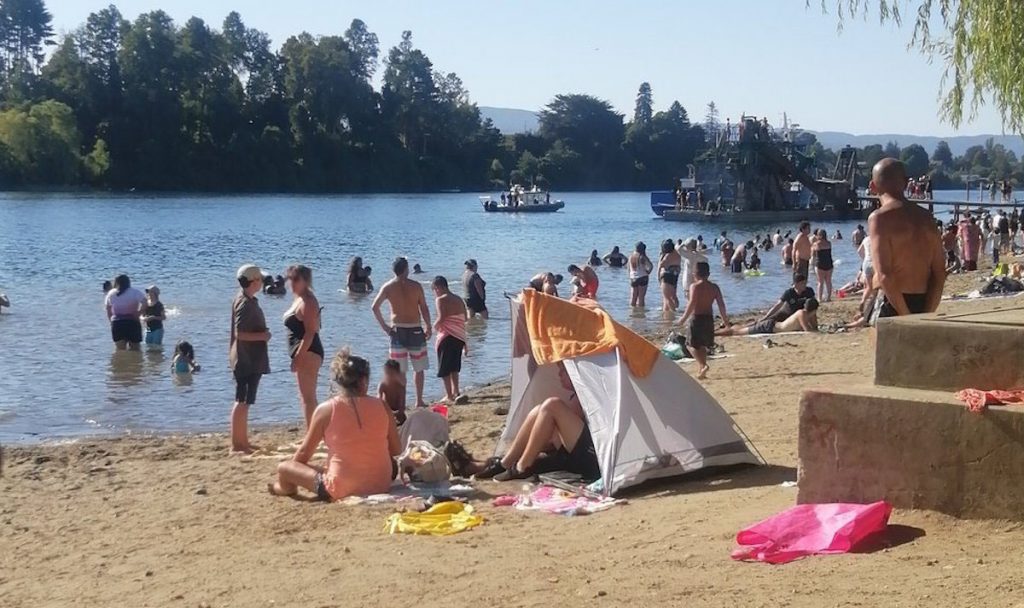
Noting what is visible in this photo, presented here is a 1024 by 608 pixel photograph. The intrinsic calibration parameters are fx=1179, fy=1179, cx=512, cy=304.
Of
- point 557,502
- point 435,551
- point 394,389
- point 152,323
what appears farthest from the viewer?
point 152,323

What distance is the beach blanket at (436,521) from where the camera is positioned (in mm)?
6734

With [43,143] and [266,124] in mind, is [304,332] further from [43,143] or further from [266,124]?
[266,124]

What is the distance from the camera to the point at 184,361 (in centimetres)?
1503

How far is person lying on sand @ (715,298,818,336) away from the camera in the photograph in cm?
1641

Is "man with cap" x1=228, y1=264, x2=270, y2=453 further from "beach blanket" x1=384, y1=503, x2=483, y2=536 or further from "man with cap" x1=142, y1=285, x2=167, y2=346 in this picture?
"man with cap" x1=142, y1=285, x2=167, y2=346

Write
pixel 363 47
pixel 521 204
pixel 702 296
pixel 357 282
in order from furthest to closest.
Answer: pixel 363 47, pixel 521 204, pixel 357 282, pixel 702 296

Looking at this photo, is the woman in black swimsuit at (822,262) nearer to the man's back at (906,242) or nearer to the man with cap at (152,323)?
the man with cap at (152,323)

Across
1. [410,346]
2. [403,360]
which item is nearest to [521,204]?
[403,360]

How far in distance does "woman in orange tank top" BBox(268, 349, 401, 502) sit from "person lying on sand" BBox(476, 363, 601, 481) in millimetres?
858

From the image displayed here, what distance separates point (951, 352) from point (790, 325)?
11238 mm

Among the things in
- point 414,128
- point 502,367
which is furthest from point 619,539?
point 414,128

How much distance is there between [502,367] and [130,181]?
289 feet

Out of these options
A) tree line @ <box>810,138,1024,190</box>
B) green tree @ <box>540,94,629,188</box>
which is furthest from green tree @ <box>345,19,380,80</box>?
tree line @ <box>810,138,1024,190</box>

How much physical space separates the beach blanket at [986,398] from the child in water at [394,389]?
490 centimetres
